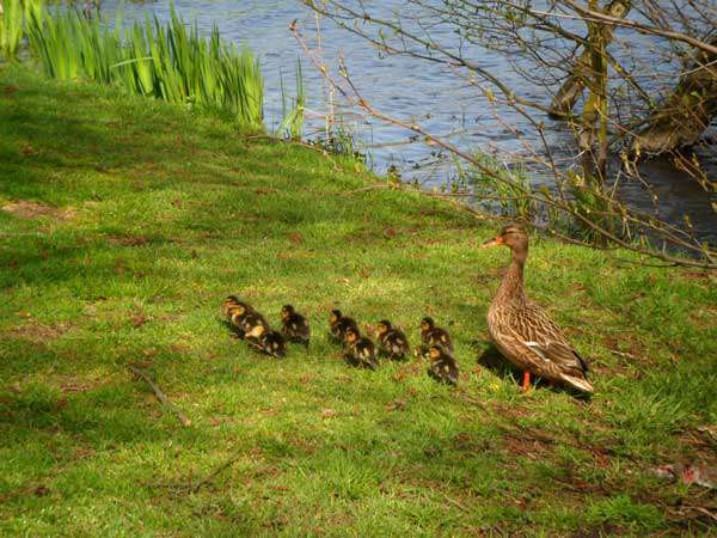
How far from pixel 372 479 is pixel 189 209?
20.3 ft

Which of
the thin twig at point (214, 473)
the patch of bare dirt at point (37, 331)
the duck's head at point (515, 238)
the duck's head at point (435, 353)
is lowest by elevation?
the patch of bare dirt at point (37, 331)

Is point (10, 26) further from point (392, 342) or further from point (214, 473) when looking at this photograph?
point (214, 473)

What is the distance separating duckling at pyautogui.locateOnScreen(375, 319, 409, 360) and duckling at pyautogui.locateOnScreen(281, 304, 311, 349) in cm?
58

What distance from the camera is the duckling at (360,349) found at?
7.95 meters

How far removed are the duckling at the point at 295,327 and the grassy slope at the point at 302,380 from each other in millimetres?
189

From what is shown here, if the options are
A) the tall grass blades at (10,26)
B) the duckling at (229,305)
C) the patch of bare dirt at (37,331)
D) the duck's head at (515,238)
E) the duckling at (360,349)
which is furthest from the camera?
the tall grass blades at (10,26)

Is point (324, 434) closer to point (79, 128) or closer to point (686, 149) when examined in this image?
point (79, 128)

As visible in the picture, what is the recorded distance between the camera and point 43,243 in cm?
1034

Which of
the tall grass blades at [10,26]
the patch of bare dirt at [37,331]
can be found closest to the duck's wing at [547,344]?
the patch of bare dirt at [37,331]

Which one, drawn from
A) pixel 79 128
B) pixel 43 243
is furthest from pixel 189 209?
pixel 79 128

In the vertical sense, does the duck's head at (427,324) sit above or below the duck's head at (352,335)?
below

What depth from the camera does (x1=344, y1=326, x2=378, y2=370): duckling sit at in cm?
795

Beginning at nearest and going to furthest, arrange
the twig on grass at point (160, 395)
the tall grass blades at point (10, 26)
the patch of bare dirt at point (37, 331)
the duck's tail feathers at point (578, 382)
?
the twig on grass at point (160, 395) → the duck's tail feathers at point (578, 382) → the patch of bare dirt at point (37, 331) → the tall grass blades at point (10, 26)

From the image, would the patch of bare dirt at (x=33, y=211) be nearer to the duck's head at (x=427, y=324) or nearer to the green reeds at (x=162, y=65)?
the green reeds at (x=162, y=65)
